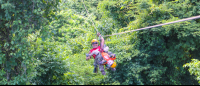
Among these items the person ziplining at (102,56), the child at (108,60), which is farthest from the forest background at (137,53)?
the child at (108,60)

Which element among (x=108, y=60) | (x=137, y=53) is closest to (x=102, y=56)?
(x=108, y=60)

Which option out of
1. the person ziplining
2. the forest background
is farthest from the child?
the forest background

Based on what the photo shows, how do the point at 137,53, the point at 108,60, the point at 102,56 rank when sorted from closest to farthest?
→ the point at 108,60, the point at 102,56, the point at 137,53

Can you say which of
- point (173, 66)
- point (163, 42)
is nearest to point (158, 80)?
point (173, 66)

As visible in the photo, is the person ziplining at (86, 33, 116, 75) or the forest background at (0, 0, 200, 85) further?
the forest background at (0, 0, 200, 85)

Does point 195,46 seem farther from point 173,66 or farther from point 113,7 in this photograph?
point 113,7

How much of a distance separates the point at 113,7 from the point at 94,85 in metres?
4.04

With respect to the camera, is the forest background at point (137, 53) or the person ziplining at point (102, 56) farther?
the forest background at point (137, 53)

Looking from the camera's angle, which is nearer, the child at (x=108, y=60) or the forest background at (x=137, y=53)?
the child at (x=108, y=60)

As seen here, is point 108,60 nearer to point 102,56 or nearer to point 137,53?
point 102,56

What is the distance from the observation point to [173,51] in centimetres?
821

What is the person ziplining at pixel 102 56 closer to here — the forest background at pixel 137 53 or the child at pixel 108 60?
the child at pixel 108 60

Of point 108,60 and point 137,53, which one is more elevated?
point 108,60

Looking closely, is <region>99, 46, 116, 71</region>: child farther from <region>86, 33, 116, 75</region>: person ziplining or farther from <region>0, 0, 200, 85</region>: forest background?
<region>0, 0, 200, 85</region>: forest background
